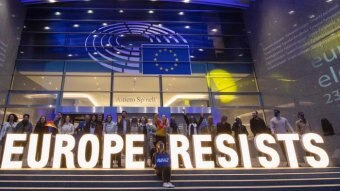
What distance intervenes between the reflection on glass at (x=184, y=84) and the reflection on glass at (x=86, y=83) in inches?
125

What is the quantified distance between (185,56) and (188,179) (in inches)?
390

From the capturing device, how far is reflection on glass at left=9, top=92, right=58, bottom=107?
13.6 meters

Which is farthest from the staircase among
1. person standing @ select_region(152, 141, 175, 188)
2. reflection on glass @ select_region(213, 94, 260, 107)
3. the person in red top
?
reflection on glass @ select_region(213, 94, 260, 107)

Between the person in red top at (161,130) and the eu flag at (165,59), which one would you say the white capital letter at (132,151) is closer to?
the person in red top at (161,130)

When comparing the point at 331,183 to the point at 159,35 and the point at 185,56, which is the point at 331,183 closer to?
the point at 185,56

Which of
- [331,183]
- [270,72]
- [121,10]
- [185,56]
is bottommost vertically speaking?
[331,183]

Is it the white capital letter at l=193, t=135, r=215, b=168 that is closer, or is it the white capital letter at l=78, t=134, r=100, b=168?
Result: the white capital letter at l=78, t=134, r=100, b=168

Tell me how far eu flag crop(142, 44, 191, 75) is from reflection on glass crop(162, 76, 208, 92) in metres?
0.36

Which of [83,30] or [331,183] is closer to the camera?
[331,183]

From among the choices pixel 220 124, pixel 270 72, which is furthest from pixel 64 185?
pixel 270 72

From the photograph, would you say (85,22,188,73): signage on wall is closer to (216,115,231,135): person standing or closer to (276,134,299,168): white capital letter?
(216,115,231,135): person standing

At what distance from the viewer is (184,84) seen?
14969mm

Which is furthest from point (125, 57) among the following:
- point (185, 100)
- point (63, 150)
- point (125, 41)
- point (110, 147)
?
point (63, 150)

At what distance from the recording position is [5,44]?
1354 cm
